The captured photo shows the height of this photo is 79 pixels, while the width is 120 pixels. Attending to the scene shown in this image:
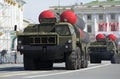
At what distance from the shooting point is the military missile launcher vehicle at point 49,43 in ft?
69.8

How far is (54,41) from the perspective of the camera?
69.7 feet

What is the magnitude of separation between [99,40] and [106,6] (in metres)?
87.4

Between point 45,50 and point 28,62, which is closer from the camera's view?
point 45,50

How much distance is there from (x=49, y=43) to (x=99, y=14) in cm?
11273

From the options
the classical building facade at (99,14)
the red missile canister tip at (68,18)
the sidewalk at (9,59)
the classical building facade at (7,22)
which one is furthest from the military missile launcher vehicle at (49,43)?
the classical building facade at (99,14)

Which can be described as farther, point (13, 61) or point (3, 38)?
point (3, 38)

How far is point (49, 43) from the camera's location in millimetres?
21328

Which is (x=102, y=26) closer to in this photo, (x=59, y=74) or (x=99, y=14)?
(x=99, y=14)

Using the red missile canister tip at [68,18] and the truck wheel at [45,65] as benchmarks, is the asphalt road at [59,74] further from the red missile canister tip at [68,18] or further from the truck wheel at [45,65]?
the red missile canister tip at [68,18]

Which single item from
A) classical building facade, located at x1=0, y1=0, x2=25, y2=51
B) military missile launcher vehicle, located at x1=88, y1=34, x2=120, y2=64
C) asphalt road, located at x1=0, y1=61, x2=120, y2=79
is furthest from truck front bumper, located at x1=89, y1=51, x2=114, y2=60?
asphalt road, located at x1=0, y1=61, x2=120, y2=79

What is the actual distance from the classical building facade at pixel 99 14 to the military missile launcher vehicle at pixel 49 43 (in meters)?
107

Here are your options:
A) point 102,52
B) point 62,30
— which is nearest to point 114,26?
point 102,52

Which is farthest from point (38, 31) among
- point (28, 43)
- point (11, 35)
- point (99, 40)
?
point (11, 35)

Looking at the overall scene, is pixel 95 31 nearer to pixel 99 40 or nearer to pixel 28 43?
pixel 99 40
